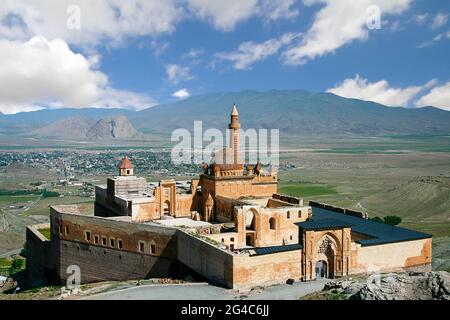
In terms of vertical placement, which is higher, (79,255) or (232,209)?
(232,209)

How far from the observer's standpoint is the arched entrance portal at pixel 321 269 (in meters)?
29.5

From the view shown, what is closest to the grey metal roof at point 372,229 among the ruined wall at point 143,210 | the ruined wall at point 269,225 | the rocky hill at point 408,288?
the ruined wall at point 269,225

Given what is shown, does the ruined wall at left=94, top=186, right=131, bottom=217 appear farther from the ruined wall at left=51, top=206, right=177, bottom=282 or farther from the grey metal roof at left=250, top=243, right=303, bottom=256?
the grey metal roof at left=250, top=243, right=303, bottom=256

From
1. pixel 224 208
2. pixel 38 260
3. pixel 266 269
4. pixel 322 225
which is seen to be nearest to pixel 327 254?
pixel 322 225

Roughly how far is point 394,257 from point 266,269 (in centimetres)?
970

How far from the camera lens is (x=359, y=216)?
4066 centimetres

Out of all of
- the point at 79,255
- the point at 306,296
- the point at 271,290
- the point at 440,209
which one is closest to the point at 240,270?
the point at 271,290

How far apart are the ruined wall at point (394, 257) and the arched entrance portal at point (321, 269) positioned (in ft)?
5.86

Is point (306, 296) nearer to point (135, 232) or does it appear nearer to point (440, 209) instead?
point (135, 232)

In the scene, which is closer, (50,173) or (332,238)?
(332,238)

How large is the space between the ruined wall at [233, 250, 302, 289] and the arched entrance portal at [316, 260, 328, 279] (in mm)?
1920

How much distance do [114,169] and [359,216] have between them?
148 meters

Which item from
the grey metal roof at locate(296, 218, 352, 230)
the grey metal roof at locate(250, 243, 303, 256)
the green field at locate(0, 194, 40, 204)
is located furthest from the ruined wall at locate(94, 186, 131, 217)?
the green field at locate(0, 194, 40, 204)
